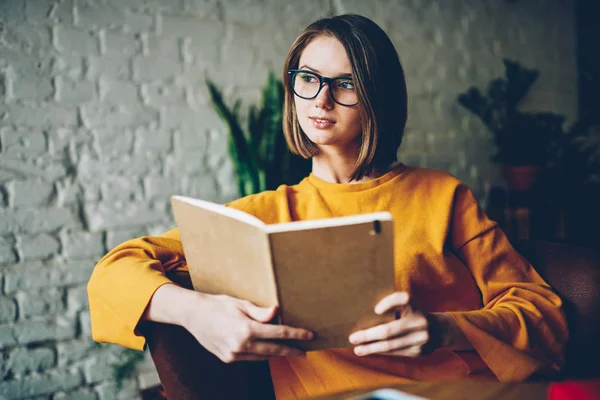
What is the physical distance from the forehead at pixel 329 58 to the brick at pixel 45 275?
1.32 metres

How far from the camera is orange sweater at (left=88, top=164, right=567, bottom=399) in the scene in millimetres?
917

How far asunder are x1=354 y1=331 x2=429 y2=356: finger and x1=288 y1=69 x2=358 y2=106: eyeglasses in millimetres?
553

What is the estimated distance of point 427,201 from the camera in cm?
114

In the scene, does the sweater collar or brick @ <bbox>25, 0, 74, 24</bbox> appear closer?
the sweater collar

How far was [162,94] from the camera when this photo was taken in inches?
78.8

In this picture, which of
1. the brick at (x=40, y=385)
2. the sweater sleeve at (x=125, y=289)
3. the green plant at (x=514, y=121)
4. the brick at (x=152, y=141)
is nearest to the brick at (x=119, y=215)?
the brick at (x=152, y=141)

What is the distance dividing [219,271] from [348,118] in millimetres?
495

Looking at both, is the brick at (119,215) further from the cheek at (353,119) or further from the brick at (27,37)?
the cheek at (353,119)

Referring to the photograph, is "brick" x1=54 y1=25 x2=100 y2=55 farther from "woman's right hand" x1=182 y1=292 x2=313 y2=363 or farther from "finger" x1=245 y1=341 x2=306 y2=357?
"finger" x1=245 y1=341 x2=306 y2=357

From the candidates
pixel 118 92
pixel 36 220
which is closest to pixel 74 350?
pixel 36 220

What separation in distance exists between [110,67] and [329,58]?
3.95 feet

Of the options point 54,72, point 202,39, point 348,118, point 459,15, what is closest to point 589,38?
point 459,15

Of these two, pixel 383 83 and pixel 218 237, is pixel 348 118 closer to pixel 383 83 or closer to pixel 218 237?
pixel 383 83

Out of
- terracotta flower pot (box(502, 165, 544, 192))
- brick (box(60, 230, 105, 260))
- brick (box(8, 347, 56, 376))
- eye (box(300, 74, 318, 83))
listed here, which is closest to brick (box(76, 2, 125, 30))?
brick (box(60, 230, 105, 260))
